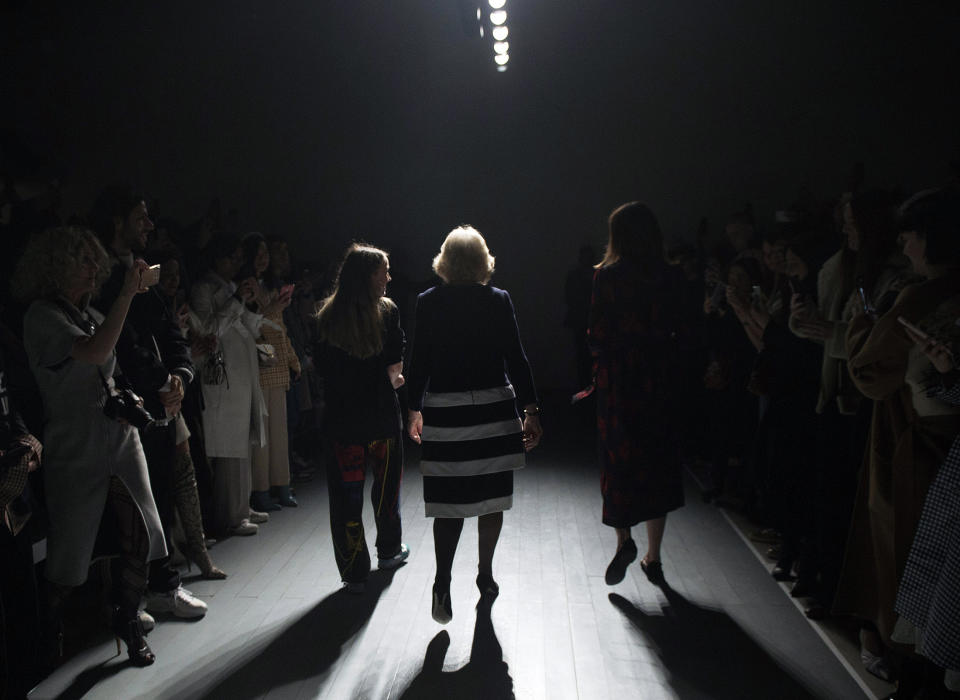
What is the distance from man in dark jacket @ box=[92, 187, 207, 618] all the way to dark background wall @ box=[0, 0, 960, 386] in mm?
5286

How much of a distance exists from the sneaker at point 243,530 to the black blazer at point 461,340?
4.75 ft

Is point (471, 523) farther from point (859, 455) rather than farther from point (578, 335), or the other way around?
point (578, 335)

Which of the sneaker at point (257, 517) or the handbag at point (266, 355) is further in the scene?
the sneaker at point (257, 517)

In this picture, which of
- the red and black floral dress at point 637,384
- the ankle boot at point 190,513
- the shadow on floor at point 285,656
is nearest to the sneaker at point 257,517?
the ankle boot at point 190,513

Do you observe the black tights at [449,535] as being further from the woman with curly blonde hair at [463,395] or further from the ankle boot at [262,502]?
the ankle boot at [262,502]

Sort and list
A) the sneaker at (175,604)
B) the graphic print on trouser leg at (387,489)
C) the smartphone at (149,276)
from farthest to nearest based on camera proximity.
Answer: the graphic print on trouser leg at (387,489) → the sneaker at (175,604) → the smartphone at (149,276)

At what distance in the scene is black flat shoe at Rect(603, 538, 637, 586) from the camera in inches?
104

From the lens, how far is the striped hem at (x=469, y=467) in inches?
93.5

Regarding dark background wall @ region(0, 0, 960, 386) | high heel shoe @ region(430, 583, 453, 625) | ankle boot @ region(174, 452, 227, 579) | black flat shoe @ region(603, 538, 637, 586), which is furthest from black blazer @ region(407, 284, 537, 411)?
dark background wall @ region(0, 0, 960, 386)

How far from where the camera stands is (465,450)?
2.37 meters

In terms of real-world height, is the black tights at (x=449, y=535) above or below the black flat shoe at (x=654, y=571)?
above

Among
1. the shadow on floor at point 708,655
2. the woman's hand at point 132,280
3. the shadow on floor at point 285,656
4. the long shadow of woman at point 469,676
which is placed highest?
the woman's hand at point 132,280

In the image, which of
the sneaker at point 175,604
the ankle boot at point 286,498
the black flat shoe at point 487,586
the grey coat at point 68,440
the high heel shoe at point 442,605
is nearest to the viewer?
the grey coat at point 68,440

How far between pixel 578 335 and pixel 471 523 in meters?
3.64
